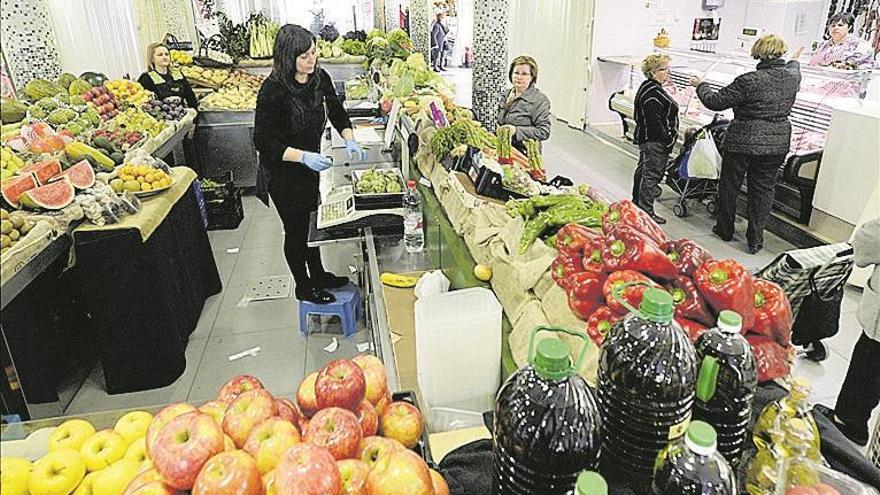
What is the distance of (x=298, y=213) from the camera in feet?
12.8

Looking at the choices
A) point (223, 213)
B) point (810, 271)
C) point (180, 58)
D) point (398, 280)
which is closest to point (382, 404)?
point (398, 280)

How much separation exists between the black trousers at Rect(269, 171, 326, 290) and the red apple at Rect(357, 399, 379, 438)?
107 inches

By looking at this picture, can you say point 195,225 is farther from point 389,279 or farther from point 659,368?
point 659,368

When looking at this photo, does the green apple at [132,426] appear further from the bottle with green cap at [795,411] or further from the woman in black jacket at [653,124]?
the woman in black jacket at [653,124]

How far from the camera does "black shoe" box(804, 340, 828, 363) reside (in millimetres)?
3719

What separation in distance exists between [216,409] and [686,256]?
1250mm

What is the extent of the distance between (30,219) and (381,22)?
12540 millimetres

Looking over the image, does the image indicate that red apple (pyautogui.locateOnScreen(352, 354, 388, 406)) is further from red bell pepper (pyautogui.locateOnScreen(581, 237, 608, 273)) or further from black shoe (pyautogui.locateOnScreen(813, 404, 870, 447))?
black shoe (pyautogui.locateOnScreen(813, 404, 870, 447))

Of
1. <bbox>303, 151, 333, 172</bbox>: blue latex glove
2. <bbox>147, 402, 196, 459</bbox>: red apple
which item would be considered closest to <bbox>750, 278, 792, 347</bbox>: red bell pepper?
<bbox>147, 402, 196, 459</bbox>: red apple

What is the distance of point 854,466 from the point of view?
1338 mm

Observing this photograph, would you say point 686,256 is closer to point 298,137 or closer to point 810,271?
point 810,271

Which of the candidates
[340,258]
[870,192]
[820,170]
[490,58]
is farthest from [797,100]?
[340,258]

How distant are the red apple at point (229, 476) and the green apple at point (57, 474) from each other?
31cm

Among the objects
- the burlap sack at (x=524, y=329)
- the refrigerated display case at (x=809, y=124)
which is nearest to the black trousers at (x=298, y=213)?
the burlap sack at (x=524, y=329)
